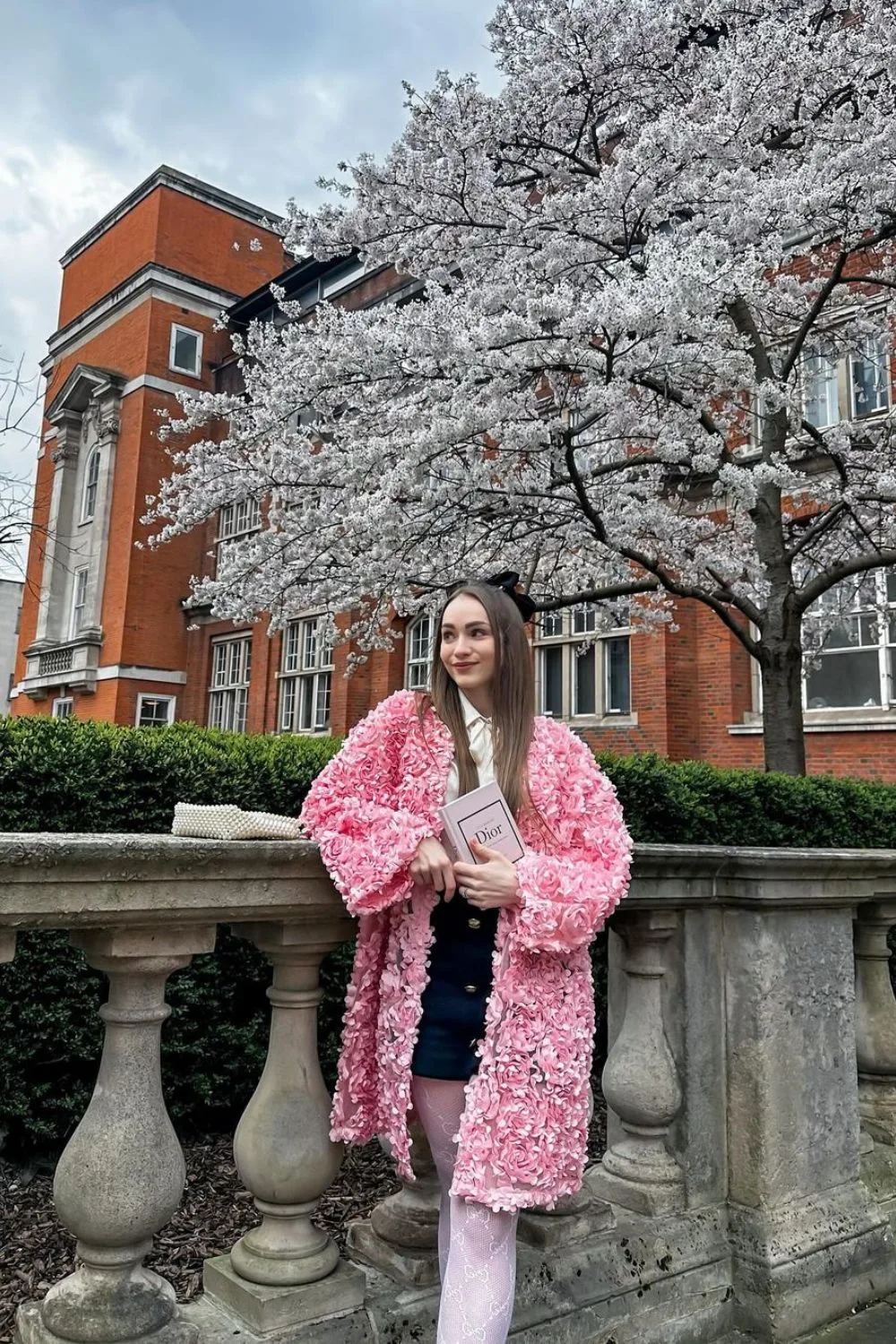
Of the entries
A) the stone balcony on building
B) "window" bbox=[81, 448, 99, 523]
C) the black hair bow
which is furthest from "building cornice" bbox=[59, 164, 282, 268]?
the black hair bow

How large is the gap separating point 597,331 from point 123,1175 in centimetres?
739

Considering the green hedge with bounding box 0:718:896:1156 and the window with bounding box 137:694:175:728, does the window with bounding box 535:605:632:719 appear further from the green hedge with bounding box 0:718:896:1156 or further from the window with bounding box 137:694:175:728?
the green hedge with bounding box 0:718:896:1156

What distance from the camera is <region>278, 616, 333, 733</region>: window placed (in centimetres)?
2303

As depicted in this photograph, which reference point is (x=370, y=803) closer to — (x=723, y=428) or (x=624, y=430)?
(x=624, y=430)

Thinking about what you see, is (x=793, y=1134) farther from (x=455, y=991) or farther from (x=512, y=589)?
(x=512, y=589)

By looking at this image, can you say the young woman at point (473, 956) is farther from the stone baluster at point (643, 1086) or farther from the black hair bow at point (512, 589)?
the stone baluster at point (643, 1086)

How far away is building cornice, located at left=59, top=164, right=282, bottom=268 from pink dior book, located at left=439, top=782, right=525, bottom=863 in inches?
1103

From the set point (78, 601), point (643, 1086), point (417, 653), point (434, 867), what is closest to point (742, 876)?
point (643, 1086)

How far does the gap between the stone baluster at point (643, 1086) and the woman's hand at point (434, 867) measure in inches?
34.0

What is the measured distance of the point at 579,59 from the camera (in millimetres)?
9516

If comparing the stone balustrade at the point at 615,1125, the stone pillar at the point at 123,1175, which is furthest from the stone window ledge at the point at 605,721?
the stone pillar at the point at 123,1175

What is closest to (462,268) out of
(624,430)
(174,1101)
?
(624,430)

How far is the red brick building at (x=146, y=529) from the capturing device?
878 inches

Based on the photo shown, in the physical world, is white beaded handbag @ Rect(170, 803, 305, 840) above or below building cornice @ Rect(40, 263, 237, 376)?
below
